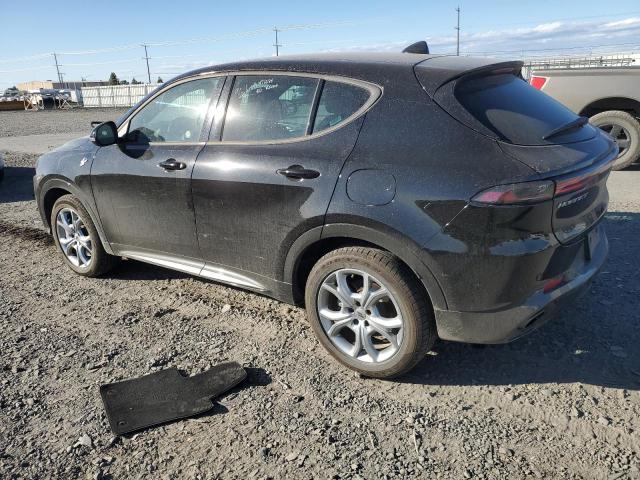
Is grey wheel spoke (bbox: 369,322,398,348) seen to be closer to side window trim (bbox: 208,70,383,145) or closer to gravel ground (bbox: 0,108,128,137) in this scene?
side window trim (bbox: 208,70,383,145)

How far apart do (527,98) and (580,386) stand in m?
1.70

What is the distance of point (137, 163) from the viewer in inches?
163

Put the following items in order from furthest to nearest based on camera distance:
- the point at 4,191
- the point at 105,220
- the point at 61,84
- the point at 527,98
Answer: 1. the point at 61,84
2. the point at 4,191
3. the point at 105,220
4. the point at 527,98

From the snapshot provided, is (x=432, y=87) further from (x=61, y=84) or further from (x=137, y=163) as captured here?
(x=61, y=84)

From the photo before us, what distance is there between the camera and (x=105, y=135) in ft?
13.9

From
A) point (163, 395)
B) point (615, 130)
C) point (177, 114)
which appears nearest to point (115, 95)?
point (615, 130)

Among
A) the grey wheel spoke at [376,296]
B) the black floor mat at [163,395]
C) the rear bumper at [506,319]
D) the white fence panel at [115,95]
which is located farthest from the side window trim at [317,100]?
the white fence panel at [115,95]

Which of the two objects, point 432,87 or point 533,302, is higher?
point 432,87

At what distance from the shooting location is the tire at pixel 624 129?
8.38 m

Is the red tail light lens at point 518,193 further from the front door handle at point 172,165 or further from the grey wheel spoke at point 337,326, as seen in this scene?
the front door handle at point 172,165

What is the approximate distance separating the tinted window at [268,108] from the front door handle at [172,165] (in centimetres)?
38

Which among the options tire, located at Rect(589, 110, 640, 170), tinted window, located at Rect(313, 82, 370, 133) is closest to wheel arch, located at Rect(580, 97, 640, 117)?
tire, located at Rect(589, 110, 640, 170)

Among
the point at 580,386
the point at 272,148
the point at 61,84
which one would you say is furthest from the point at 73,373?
the point at 61,84

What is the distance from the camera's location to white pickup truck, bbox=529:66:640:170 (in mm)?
8328
